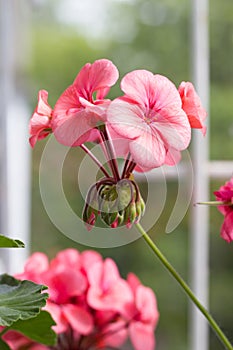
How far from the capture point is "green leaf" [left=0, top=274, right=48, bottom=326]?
544 mm

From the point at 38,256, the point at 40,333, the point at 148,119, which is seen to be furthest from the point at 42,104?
the point at 38,256

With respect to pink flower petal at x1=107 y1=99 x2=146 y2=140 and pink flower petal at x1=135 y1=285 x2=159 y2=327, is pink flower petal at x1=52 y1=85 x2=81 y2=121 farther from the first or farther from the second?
pink flower petal at x1=135 y1=285 x2=159 y2=327

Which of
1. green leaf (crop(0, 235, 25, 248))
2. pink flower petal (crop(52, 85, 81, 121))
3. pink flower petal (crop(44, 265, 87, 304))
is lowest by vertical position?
pink flower petal (crop(44, 265, 87, 304))

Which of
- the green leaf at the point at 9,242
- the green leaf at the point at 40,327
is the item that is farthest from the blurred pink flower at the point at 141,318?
the green leaf at the point at 9,242

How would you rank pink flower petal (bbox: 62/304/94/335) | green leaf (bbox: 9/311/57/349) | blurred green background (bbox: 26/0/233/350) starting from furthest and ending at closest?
blurred green background (bbox: 26/0/233/350) < pink flower petal (bbox: 62/304/94/335) < green leaf (bbox: 9/311/57/349)

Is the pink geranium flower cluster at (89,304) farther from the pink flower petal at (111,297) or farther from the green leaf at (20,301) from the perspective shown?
the green leaf at (20,301)

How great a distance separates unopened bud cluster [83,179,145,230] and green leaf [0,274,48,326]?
0.29 feet

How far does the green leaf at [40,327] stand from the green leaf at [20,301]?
0.15 feet

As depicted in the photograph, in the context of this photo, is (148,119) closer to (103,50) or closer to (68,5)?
(103,50)

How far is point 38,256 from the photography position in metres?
0.88

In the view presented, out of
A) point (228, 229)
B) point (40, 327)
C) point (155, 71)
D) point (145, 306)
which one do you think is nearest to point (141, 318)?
point (145, 306)

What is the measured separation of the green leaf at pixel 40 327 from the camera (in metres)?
0.64

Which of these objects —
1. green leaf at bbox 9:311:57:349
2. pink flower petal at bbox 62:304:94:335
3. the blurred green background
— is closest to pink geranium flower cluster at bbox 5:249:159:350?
pink flower petal at bbox 62:304:94:335

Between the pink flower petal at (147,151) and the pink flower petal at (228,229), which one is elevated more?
the pink flower petal at (147,151)
